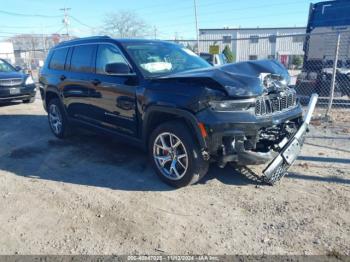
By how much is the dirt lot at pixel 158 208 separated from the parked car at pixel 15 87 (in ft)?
18.8

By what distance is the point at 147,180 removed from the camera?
4.45 metres

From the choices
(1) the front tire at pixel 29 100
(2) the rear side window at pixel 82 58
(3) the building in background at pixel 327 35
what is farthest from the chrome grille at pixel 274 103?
(1) the front tire at pixel 29 100

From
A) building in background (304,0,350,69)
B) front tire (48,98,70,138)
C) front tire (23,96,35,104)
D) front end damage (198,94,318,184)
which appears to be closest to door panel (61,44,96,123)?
front tire (48,98,70,138)

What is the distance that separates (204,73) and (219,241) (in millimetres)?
1891

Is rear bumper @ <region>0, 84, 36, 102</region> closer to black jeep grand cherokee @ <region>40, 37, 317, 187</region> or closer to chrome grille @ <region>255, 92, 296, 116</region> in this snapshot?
black jeep grand cherokee @ <region>40, 37, 317, 187</region>

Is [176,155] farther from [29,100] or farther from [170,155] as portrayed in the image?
[29,100]

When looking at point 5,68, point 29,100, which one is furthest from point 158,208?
point 5,68

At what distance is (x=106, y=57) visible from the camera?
16.5 feet

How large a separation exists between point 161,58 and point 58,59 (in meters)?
2.65

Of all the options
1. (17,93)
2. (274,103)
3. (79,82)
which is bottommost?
(17,93)

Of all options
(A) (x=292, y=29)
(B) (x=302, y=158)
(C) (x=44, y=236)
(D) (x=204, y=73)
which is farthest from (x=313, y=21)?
(A) (x=292, y=29)

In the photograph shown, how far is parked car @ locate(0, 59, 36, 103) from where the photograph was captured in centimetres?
1033

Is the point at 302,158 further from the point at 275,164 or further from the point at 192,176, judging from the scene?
the point at 192,176

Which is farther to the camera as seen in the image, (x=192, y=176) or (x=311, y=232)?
(x=192, y=176)
